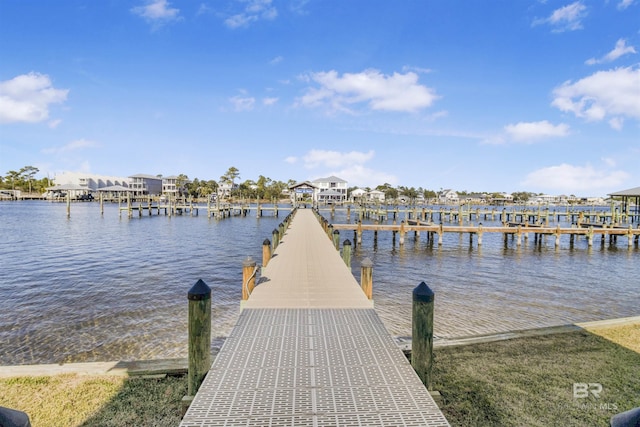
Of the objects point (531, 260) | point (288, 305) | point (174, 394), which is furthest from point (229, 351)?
point (531, 260)

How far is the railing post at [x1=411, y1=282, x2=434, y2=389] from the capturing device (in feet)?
17.1

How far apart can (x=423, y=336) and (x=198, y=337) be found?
3.29 metres

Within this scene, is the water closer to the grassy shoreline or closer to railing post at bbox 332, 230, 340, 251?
railing post at bbox 332, 230, 340, 251

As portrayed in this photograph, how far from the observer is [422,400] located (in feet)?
13.8

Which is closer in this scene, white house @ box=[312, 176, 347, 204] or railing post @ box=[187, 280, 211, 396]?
railing post @ box=[187, 280, 211, 396]

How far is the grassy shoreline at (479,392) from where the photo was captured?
17.4 feet

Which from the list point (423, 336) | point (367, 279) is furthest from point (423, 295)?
point (367, 279)

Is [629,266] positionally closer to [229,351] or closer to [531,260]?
[531,260]

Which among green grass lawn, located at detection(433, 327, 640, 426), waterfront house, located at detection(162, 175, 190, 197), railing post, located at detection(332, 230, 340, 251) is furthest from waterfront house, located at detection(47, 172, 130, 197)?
green grass lawn, located at detection(433, 327, 640, 426)

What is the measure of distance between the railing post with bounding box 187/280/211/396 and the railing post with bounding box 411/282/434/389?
306cm

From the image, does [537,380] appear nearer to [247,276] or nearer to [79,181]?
[247,276]

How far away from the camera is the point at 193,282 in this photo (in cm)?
1764

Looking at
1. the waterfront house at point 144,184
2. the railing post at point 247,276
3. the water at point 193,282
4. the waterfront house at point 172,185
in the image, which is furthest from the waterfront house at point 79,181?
the railing post at point 247,276

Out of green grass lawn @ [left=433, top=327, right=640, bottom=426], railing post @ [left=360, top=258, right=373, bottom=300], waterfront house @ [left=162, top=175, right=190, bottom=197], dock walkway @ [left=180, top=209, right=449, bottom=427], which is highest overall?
waterfront house @ [left=162, top=175, right=190, bottom=197]
